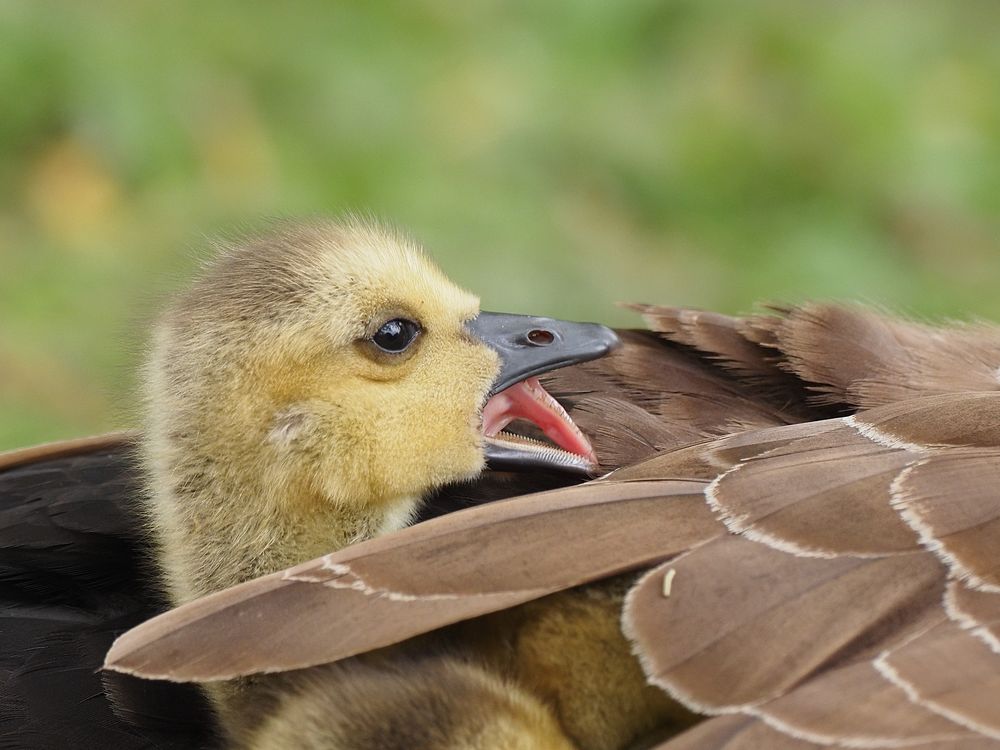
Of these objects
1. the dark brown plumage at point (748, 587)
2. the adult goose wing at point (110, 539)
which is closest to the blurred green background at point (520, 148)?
the adult goose wing at point (110, 539)

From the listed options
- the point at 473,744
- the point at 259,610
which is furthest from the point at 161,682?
the point at 473,744

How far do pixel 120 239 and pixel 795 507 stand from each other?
286 cm

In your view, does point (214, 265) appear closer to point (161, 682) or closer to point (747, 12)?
point (161, 682)

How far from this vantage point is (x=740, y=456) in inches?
61.4

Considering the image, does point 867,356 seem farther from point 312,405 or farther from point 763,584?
point 312,405

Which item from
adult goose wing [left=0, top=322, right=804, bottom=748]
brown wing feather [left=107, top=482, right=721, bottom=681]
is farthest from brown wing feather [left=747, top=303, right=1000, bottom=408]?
brown wing feather [left=107, top=482, right=721, bottom=681]

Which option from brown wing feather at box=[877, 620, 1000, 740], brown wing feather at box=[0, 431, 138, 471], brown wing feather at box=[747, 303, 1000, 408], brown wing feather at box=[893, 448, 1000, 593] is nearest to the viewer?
brown wing feather at box=[877, 620, 1000, 740]

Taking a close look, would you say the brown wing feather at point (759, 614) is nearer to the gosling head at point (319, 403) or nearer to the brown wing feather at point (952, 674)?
the brown wing feather at point (952, 674)

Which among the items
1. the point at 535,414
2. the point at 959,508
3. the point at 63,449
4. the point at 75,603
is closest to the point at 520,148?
the point at 63,449

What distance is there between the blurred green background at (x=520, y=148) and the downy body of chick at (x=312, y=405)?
179 cm

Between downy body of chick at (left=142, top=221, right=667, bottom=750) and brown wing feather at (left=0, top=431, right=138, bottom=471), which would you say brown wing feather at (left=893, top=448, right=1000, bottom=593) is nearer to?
downy body of chick at (left=142, top=221, right=667, bottom=750)

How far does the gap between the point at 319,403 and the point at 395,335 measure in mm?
138

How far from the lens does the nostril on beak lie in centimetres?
185

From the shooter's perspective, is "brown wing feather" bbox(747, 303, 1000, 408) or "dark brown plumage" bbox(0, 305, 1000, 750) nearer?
"dark brown plumage" bbox(0, 305, 1000, 750)
